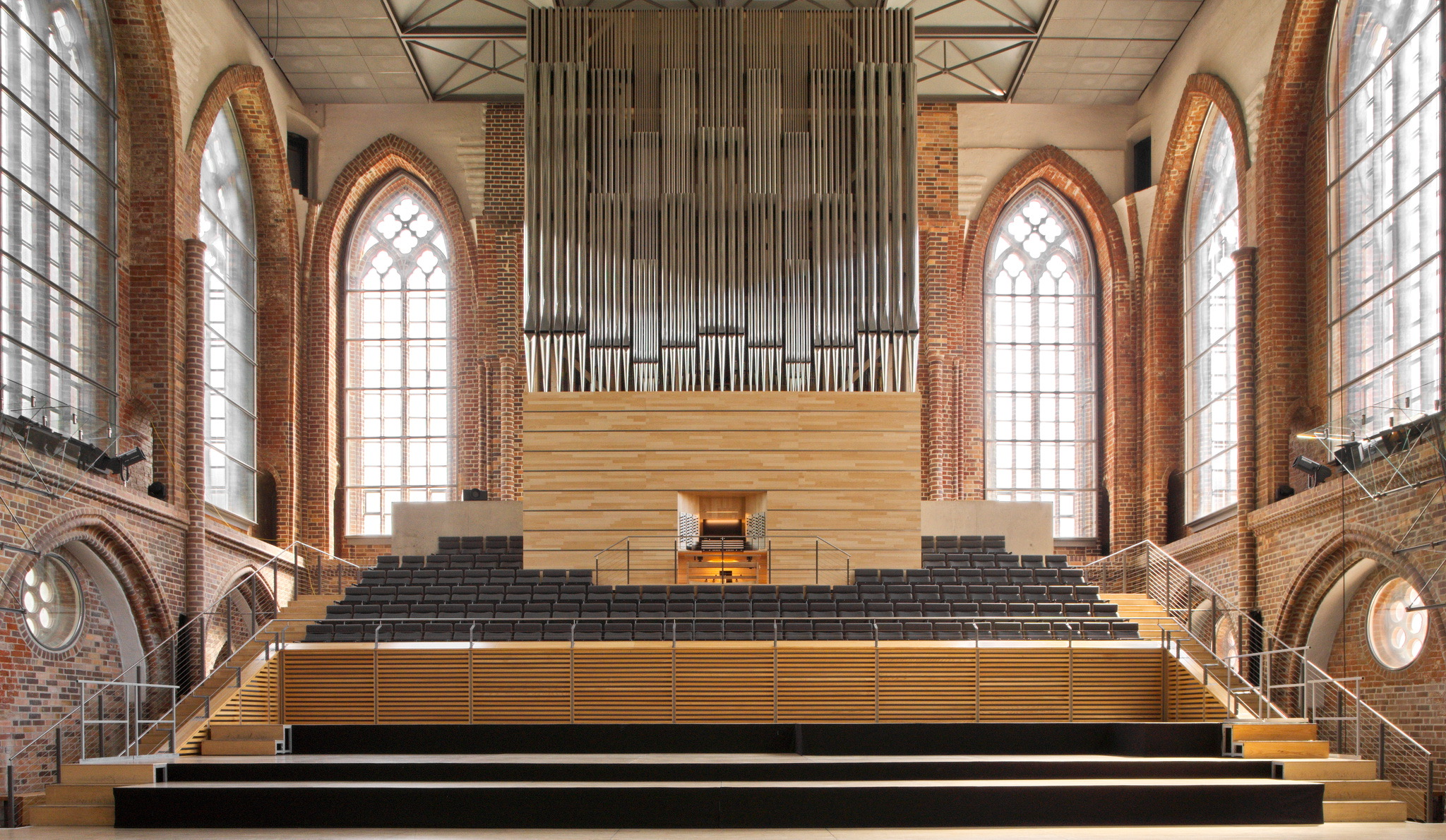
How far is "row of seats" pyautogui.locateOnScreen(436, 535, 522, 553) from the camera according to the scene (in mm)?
19314

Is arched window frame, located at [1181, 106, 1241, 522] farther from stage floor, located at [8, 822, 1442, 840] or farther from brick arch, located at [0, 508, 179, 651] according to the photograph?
brick arch, located at [0, 508, 179, 651]

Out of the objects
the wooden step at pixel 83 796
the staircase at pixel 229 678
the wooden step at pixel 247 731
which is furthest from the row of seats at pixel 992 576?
the wooden step at pixel 83 796

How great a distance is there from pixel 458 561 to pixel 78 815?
7643 mm

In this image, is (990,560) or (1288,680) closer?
(1288,680)

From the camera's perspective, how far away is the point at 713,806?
33.4 feet

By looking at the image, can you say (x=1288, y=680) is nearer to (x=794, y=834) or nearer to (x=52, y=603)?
(x=794, y=834)

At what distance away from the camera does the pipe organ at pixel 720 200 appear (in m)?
18.5

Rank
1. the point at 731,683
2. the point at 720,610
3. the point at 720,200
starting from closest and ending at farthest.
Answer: the point at 731,683, the point at 720,610, the point at 720,200

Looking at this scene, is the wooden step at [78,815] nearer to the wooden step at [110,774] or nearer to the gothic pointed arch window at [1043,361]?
the wooden step at [110,774]

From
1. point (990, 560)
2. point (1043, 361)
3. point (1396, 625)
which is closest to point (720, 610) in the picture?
point (990, 560)

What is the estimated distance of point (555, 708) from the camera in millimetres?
14703

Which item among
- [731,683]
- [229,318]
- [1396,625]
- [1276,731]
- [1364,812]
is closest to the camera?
[1364,812]

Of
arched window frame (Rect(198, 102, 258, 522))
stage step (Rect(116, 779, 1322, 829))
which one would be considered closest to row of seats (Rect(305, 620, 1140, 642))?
stage step (Rect(116, 779, 1322, 829))

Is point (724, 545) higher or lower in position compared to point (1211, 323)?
lower
